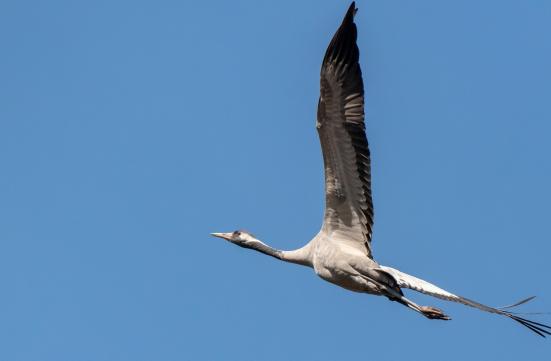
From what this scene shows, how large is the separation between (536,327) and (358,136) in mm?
4127

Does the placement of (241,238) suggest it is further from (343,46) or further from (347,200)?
(343,46)

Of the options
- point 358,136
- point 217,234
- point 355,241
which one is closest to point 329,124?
point 358,136

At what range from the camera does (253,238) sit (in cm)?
2188

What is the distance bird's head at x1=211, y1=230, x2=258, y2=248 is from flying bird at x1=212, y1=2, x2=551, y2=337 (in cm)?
86

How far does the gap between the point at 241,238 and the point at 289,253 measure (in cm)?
130

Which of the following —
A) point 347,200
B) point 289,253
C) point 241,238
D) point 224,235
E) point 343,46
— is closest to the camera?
point 343,46

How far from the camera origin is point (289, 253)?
21.1 metres

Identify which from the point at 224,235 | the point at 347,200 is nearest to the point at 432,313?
the point at 347,200

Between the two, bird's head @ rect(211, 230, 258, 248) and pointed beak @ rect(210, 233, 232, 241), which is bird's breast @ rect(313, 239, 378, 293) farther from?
pointed beak @ rect(210, 233, 232, 241)

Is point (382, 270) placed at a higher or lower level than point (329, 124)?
lower

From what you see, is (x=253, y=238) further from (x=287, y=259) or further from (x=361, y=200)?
(x=361, y=200)

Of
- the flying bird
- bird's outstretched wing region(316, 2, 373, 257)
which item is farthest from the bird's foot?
bird's outstretched wing region(316, 2, 373, 257)

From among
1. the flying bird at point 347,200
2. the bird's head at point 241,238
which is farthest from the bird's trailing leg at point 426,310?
the bird's head at point 241,238

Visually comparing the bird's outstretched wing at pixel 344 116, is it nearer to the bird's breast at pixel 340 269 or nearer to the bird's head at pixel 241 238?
the bird's breast at pixel 340 269
